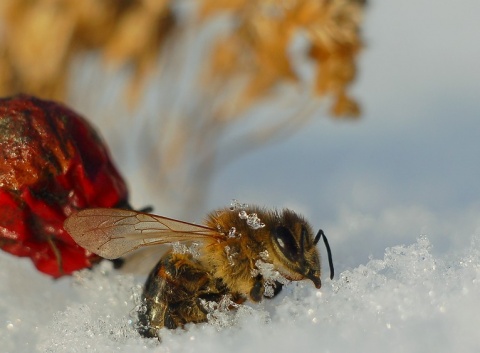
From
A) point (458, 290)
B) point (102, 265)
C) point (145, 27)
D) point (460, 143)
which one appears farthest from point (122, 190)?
point (460, 143)

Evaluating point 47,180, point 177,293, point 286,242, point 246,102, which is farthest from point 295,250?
point 246,102

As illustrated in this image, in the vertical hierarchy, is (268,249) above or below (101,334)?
above

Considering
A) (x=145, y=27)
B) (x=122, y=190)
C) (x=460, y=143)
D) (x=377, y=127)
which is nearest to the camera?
(x=122, y=190)

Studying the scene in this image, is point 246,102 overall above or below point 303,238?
above

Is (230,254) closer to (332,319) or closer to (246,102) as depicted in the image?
(332,319)

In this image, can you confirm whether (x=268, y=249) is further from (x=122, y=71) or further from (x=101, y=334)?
(x=122, y=71)

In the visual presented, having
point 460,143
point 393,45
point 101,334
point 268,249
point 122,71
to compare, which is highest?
point 393,45
